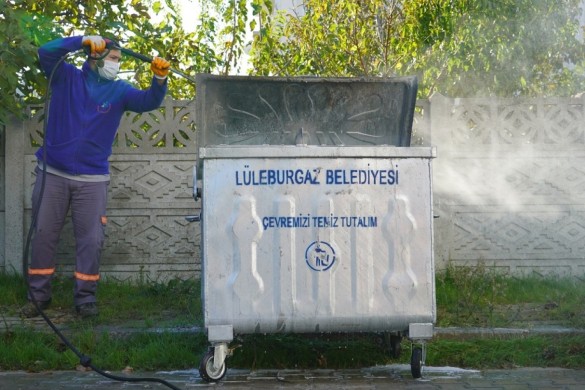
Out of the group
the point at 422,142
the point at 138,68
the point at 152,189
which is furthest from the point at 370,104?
the point at 138,68

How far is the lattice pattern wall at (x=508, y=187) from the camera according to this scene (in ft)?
28.2

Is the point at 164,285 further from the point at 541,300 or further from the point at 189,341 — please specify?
the point at 541,300

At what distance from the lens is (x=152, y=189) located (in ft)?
28.0

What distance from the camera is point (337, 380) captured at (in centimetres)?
569

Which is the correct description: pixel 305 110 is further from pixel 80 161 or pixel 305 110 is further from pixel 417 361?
pixel 417 361

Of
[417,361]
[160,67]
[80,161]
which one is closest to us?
[417,361]

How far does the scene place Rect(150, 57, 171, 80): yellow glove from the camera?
6.93m

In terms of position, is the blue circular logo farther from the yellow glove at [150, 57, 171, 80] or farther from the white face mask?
the white face mask

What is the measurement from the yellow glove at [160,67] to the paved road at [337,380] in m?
2.35

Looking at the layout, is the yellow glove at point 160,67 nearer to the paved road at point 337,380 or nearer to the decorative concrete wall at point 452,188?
the decorative concrete wall at point 452,188

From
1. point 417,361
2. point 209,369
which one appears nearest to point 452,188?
point 417,361

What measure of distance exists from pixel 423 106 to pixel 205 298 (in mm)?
3986

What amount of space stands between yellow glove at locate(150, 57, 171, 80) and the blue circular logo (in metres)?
2.26

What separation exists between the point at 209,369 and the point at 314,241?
39.5 inches
